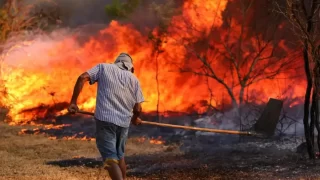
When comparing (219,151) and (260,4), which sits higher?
(260,4)

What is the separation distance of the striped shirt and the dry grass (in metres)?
2.41

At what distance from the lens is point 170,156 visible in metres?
9.91

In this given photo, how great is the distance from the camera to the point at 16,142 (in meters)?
12.2

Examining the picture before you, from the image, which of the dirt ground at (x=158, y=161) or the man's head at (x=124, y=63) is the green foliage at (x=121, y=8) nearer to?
the dirt ground at (x=158, y=161)

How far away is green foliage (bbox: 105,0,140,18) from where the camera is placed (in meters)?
20.1

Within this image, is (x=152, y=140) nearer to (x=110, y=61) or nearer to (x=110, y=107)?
(x=110, y=61)

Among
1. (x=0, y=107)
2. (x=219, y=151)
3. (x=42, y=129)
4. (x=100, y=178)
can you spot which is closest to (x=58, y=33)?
(x=0, y=107)

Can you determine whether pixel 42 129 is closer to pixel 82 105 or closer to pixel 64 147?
pixel 82 105

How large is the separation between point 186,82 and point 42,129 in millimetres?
5973

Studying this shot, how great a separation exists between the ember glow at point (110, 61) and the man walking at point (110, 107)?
33.3 ft

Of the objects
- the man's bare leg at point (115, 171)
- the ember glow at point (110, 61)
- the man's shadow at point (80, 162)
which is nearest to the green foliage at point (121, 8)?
the ember glow at point (110, 61)

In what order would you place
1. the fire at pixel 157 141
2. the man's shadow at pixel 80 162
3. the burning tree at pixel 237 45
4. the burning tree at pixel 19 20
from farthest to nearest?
the burning tree at pixel 19 20 → the burning tree at pixel 237 45 → the fire at pixel 157 141 → the man's shadow at pixel 80 162

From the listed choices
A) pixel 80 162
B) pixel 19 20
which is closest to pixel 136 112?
pixel 80 162

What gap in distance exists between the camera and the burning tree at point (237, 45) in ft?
47.9
